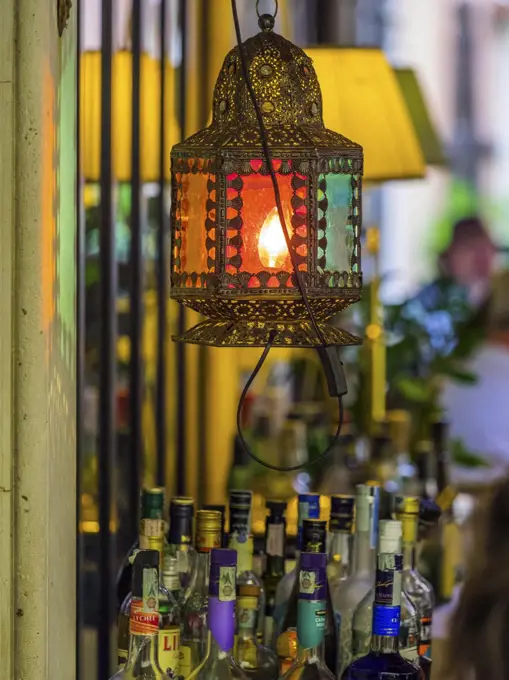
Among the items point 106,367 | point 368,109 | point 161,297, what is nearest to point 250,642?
point 106,367

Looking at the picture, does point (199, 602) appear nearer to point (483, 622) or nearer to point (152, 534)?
point (152, 534)

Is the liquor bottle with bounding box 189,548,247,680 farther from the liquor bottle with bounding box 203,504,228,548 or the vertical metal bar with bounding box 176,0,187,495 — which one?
the vertical metal bar with bounding box 176,0,187,495

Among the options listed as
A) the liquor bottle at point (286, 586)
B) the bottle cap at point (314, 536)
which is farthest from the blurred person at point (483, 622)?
the liquor bottle at point (286, 586)

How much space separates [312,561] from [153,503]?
266 mm

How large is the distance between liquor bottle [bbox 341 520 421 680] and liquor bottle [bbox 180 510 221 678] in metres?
0.17

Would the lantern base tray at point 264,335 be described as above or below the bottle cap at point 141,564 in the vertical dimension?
above

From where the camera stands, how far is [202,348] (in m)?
3.54

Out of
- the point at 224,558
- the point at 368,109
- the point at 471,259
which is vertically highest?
the point at 368,109

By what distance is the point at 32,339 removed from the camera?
4.47ft

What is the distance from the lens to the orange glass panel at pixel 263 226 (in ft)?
4.50

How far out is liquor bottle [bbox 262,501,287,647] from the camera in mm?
1675

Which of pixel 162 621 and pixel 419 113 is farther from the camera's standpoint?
pixel 419 113

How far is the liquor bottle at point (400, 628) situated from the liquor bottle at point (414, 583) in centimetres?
2

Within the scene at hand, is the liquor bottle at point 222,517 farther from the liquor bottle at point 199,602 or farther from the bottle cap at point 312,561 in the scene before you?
the bottle cap at point 312,561
